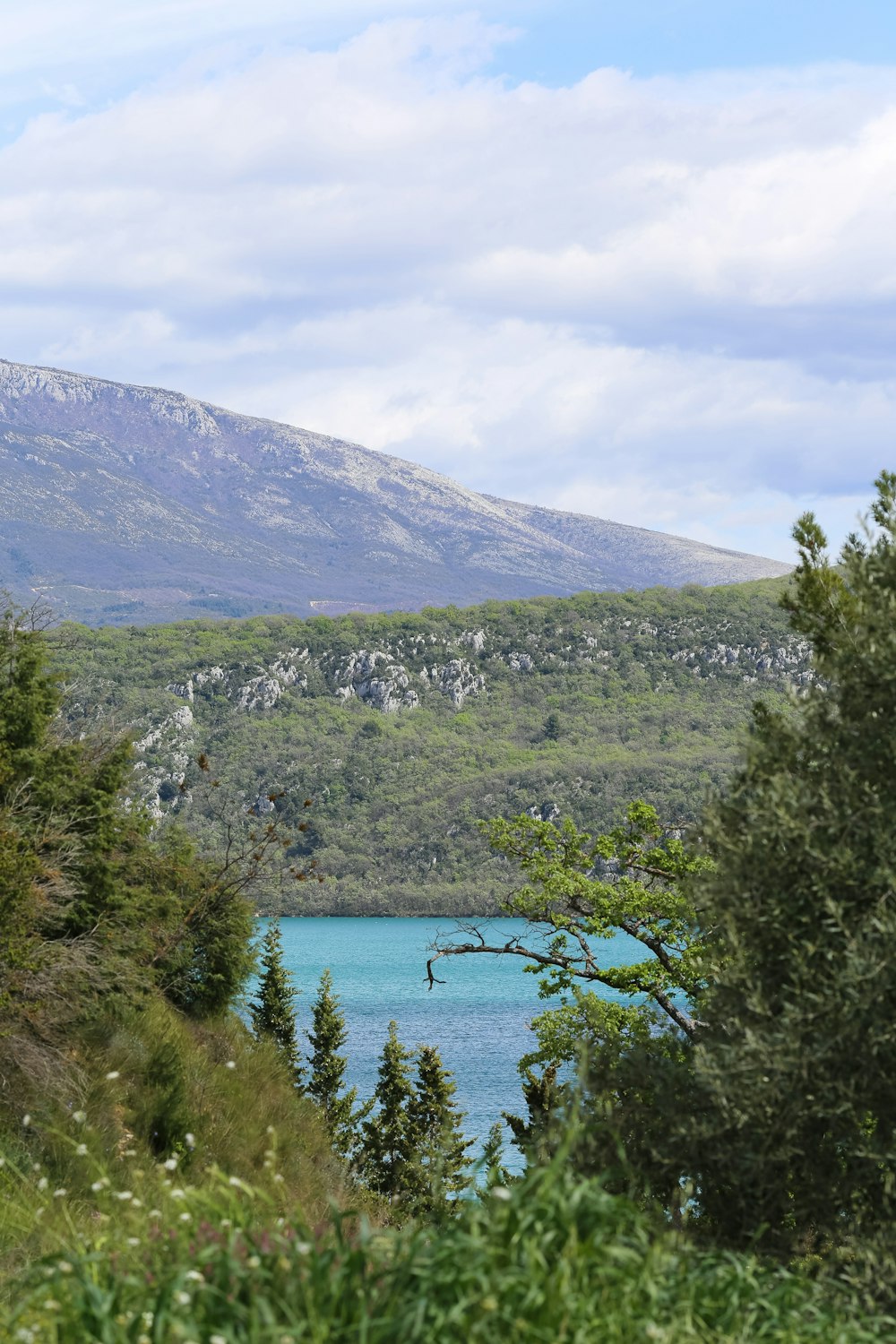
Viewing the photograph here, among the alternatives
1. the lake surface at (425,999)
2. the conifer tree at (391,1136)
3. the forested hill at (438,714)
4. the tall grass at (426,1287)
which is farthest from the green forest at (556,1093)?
the forested hill at (438,714)

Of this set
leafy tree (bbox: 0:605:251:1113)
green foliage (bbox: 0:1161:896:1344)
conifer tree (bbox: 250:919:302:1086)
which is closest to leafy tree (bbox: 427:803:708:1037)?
leafy tree (bbox: 0:605:251:1113)

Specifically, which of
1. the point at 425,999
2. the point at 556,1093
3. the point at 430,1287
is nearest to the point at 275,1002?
the point at 556,1093

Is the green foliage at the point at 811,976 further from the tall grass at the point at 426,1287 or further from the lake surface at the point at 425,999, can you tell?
the lake surface at the point at 425,999

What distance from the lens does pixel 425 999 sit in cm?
8062

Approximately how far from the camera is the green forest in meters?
4.25

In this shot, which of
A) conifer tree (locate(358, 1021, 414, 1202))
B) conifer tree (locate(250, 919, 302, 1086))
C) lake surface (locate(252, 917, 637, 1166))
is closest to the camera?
conifer tree (locate(358, 1021, 414, 1202))

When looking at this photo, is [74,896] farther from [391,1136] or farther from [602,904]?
[391,1136]

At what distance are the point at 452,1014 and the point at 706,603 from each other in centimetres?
10499

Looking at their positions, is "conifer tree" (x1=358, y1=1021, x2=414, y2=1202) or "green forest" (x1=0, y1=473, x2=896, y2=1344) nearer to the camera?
"green forest" (x1=0, y1=473, x2=896, y2=1344)

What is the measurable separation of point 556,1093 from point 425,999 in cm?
6997

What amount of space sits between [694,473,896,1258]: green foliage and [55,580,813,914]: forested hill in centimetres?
8538

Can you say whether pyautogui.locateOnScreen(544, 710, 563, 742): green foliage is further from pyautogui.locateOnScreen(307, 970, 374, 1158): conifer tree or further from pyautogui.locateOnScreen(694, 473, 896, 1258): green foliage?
pyautogui.locateOnScreen(694, 473, 896, 1258): green foliage

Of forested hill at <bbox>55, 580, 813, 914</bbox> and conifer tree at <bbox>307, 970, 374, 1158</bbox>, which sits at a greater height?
forested hill at <bbox>55, 580, 813, 914</bbox>

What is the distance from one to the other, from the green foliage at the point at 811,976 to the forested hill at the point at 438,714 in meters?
85.4
